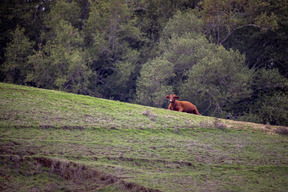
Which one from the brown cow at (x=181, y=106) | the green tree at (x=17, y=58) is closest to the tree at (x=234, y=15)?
the brown cow at (x=181, y=106)

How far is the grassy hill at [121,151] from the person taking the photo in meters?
5.30

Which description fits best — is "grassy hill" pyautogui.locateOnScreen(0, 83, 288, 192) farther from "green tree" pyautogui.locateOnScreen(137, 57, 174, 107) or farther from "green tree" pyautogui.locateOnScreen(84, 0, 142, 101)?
"green tree" pyautogui.locateOnScreen(84, 0, 142, 101)

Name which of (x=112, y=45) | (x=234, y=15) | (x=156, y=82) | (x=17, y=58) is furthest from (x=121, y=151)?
(x=234, y=15)

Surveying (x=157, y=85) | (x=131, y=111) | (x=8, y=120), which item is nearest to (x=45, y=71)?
(x=157, y=85)

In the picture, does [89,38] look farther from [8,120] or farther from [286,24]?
[8,120]

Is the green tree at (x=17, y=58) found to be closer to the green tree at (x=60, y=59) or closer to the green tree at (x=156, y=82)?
the green tree at (x=60, y=59)

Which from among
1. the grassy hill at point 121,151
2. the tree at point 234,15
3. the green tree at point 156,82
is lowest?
the green tree at point 156,82

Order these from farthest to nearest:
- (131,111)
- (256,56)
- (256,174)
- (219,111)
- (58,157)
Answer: (256,56) < (219,111) < (131,111) < (256,174) < (58,157)

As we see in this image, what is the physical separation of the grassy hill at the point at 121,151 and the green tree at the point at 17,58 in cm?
1680

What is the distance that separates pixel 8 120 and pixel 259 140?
9.33m

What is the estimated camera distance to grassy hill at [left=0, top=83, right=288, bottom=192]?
5297 mm

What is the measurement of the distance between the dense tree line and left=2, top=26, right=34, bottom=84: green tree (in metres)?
0.10

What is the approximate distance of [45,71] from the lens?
2712 centimetres

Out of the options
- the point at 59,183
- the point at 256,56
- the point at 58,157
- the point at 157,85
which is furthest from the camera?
the point at 256,56
